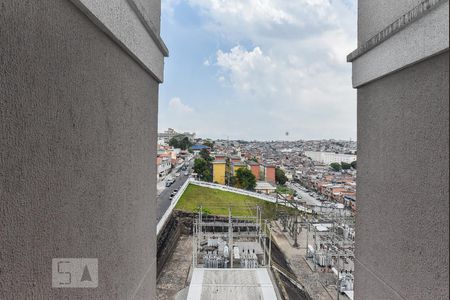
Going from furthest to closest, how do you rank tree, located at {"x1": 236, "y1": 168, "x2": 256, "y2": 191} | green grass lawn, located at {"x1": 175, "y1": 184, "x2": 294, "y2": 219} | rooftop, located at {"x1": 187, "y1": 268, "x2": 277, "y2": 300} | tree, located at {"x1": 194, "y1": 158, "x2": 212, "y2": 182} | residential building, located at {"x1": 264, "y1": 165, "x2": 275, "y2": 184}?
residential building, located at {"x1": 264, "y1": 165, "x2": 275, "y2": 184} → tree, located at {"x1": 194, "y1": 158, "x2": 212, "y2": 182} → tree, located at {"x1": 236, "y1": 168, "x2": 256, "y2": 191} → green grass lawn, located at {"x1": 175, "y1": 184, "x2": 294, "y2": 219} → rooftop, located at {"x1": 187, "y1": 268, "x2": 277, "y2": 300}

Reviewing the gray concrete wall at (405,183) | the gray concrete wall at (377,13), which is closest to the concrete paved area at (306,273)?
the gray concrete wall at (405,183)

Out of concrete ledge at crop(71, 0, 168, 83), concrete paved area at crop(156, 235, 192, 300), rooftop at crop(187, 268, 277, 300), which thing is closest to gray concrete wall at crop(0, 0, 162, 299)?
concrete ledge at crop(71, 0, 168, 83)

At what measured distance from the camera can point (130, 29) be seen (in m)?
1.11

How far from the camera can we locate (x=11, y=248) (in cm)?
57

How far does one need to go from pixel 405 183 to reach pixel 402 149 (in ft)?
0.37

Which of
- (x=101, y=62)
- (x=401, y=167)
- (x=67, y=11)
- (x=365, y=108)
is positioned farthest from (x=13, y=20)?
(x=365, y=108)

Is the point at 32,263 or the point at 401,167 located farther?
the point at 401,167

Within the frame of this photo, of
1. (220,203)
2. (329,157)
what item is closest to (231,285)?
(220,203)

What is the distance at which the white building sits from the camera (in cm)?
4858

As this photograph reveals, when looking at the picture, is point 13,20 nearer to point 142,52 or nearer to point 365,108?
point 142,52

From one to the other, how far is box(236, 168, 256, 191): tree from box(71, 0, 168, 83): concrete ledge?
20.6 m

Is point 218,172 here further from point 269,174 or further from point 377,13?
point 377,13

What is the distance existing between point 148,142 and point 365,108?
0.98 meters

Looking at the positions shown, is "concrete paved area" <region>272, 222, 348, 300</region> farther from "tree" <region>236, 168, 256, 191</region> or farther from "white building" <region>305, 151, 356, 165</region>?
"white building" <region>305, 151, 356, 165</region>
